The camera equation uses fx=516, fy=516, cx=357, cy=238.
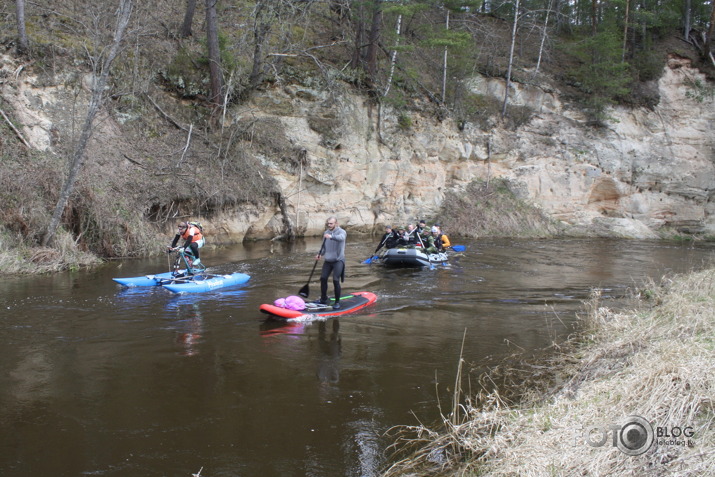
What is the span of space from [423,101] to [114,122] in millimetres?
14438

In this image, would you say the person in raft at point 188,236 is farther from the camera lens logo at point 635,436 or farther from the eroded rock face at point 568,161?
the eroded rock face at point 568,161

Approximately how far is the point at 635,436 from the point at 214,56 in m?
Result: 19.9

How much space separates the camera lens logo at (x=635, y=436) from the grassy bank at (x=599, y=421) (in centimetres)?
2

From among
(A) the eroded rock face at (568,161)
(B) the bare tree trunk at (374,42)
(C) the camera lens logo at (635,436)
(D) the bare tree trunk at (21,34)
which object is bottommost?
(C) the camera lens logo at (635,436)

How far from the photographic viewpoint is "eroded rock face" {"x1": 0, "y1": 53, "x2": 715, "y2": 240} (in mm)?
21719

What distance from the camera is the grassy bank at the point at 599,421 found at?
313 cm

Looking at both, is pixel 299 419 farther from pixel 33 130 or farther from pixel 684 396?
pixel 33 130

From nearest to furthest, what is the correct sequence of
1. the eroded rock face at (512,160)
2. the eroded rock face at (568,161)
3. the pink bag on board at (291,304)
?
the pink bag on board at (291,304) → the eroded rock face at (512,160) → the eroded rock face at (568,161)

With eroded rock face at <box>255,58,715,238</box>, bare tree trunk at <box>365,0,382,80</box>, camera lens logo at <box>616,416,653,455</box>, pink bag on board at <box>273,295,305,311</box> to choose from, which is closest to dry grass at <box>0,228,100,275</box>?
pink bag on board at <box>273,295,305,311</box>

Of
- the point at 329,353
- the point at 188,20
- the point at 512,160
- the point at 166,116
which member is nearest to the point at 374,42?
the point at 188,20

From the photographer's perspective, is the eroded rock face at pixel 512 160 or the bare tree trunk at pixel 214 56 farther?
the eroded rock face at pixel 512 160

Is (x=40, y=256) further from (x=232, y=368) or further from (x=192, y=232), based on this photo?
(x=232, y=368)

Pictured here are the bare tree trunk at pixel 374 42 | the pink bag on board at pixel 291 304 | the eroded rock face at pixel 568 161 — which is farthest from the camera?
the eroded rock face at pixel 568 161

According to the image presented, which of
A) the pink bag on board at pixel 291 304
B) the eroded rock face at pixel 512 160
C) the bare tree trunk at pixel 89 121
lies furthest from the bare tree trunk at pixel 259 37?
the pink bag on board at pixel 291 304
